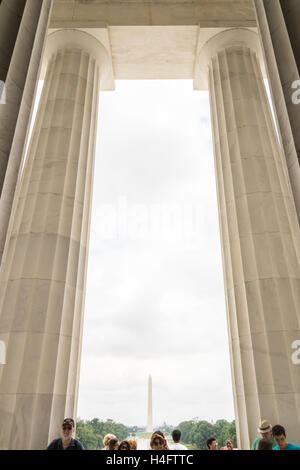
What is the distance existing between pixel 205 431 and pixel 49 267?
103 ft

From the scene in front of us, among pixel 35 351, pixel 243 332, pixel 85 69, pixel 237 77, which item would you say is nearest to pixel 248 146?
pixel 237 77

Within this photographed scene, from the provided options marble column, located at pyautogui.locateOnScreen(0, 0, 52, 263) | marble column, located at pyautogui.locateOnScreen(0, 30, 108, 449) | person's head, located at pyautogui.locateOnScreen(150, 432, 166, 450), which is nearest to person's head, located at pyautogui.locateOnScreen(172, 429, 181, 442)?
person's head, located at pyautogui.locateOnScreen(150, 432, 166, 450)

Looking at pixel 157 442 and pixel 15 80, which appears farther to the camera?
pixel 157 442

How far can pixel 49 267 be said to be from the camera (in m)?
32.0

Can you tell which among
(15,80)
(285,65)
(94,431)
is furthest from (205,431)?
(15,80)

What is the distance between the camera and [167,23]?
169ft

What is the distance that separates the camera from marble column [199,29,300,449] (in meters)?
28.0

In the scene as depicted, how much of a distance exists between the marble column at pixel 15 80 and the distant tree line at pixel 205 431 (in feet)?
122

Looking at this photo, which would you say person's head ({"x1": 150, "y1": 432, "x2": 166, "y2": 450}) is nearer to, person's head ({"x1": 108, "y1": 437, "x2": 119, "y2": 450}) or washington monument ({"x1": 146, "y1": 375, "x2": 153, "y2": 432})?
person's head ({"x1": 108, "y1": 437, "x2": 119, "y2": 450})

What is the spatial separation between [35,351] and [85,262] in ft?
36.8

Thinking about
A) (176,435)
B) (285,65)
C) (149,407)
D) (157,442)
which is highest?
(285,65)

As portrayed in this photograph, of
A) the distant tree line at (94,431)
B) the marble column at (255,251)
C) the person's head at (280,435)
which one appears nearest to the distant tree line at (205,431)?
the distant tree line at (94,431)

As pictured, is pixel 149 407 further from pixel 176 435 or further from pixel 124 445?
pixel 124 445
